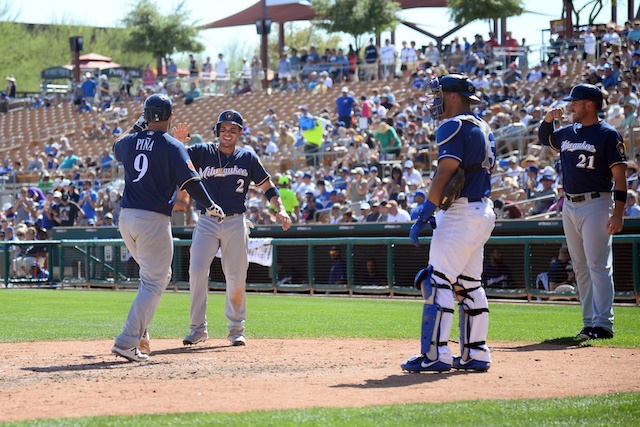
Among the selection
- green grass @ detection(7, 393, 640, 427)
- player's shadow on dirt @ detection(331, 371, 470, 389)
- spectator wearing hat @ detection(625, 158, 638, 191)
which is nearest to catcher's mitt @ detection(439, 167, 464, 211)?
player's shadow on dirt @ detection(331, 371, 470, 389)

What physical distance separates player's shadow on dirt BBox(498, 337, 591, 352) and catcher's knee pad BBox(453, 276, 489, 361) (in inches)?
56.5

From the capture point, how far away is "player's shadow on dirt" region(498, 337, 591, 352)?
26.5 feet

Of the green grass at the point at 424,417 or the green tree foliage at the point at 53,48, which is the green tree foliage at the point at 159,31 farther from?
the green grass at the point at 424,417

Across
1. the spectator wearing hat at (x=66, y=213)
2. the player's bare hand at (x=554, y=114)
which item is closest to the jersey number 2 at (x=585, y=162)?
the player's bare hand at (x=554, y=114)

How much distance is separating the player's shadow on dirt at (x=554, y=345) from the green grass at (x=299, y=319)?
50 millimetres

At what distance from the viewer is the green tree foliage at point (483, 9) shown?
31.8 meters

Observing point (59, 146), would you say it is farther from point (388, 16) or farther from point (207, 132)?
point (388, 16)

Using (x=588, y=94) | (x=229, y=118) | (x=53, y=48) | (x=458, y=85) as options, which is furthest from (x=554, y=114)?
(x=53, y=48)

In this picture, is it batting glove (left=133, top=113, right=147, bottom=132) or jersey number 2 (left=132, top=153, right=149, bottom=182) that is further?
batting glove (left=133, top=113, right=147, bottom=132)

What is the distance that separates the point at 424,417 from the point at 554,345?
3.82 m

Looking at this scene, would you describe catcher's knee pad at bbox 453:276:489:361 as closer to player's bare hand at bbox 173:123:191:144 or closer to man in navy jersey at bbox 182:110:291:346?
man in navy jersey at bbox 182:110:291:346

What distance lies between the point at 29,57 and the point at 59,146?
31418 millimetres

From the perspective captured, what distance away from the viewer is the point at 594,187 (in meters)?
8.30

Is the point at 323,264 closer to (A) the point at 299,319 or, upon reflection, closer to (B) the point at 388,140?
(A) the point at 299,319
